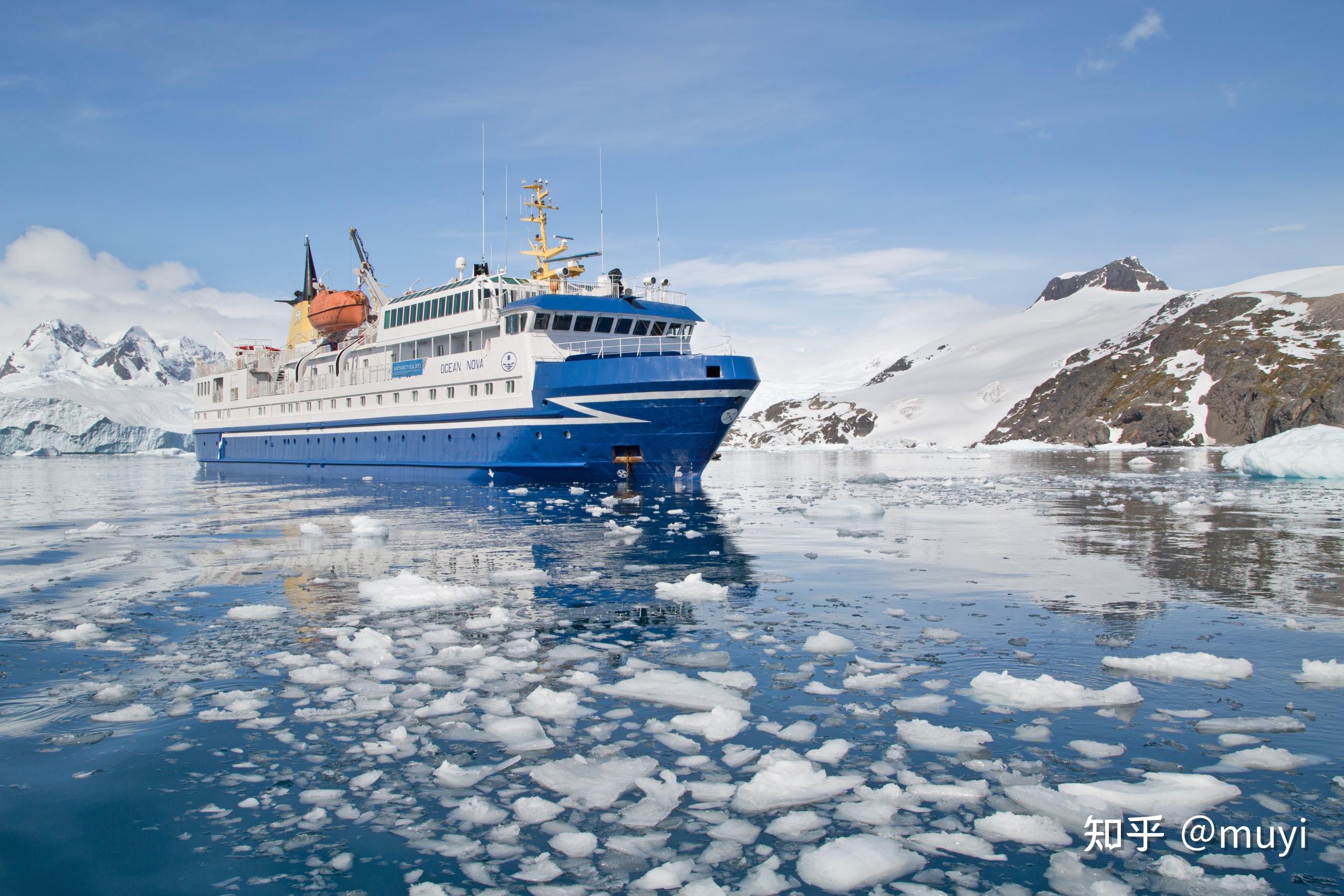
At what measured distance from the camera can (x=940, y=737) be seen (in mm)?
4289

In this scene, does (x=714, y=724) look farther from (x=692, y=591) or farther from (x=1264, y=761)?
(x=692, y=591)

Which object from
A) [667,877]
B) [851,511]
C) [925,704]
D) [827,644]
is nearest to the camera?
[667,877]

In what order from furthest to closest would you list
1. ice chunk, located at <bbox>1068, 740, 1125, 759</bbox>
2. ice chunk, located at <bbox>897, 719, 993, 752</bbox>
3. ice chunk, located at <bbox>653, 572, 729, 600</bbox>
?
1. ice chunk, located at <bbox>653, 572, 729, 600</bbox>
2. ice chunk, located at <bbox>897, 719, 993, 752</bbox>
3. ice chunk, located at <bbox>1068, 740, 1125, 759</bbox>

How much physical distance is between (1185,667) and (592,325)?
2257 cm

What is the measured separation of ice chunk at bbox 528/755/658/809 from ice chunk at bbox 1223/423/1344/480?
3291 cm

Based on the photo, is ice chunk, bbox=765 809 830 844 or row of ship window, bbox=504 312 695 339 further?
row of ship window, bbox=504 312 695 339

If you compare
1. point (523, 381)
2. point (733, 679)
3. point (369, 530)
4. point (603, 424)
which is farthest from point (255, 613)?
point (523, 381)

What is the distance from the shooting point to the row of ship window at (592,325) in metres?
25.6

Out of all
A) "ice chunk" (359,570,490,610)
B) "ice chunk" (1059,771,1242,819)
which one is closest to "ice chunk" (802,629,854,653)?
"ice chunk" (1059,771,1242,819)

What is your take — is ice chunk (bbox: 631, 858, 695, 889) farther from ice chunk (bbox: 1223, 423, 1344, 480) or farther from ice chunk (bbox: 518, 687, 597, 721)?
ice chunk (bbox: 1223, 423, 1344, 480)

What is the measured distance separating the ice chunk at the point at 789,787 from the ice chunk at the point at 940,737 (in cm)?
58

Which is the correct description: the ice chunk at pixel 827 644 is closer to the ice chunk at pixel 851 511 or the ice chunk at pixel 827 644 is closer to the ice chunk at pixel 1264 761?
the ice chunk at pixel 1264 761

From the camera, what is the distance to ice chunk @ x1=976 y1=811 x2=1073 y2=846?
3258 millimetres

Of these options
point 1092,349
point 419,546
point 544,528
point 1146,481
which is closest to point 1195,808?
point 419,546
